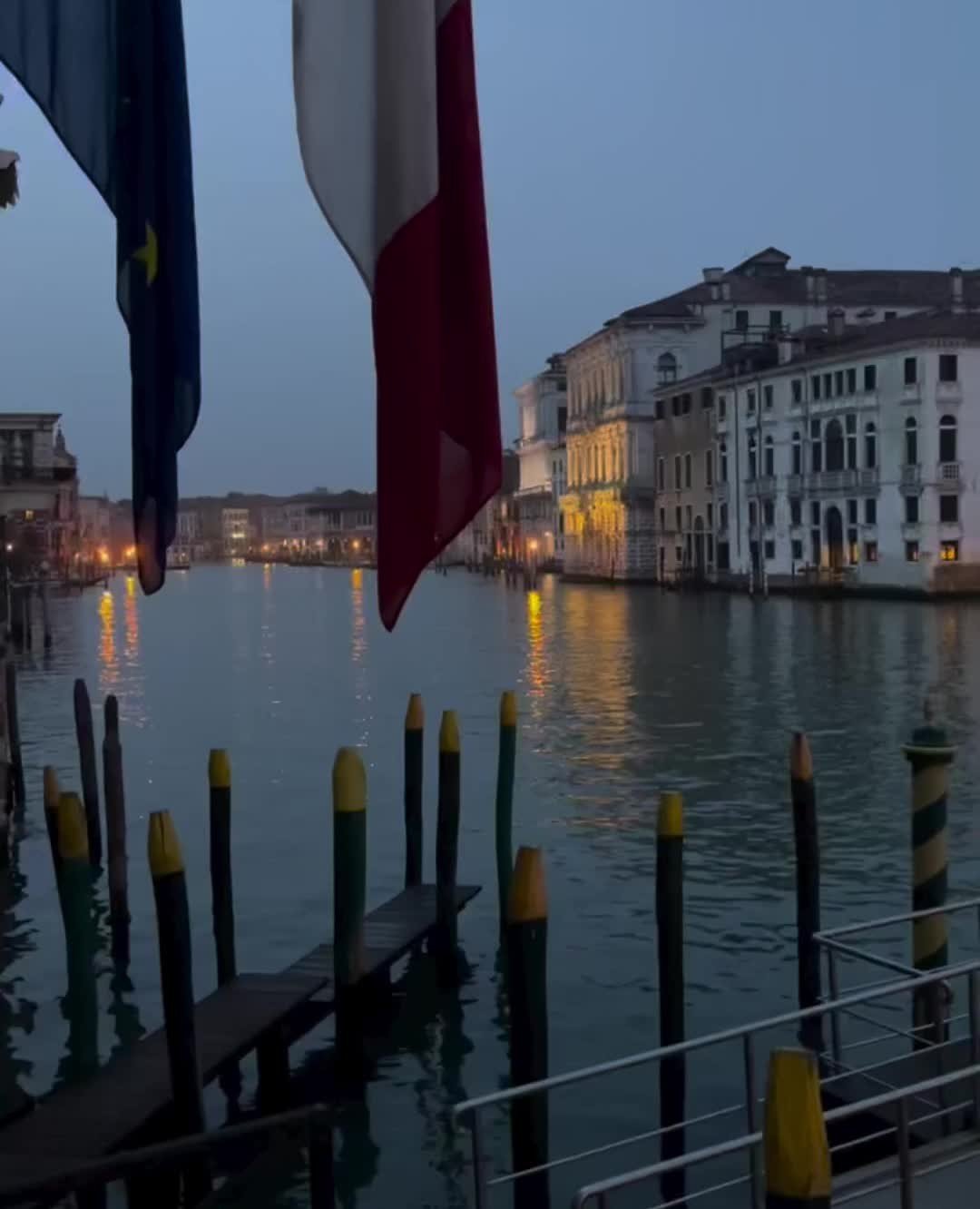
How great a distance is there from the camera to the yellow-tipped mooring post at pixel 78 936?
7676 millimetres

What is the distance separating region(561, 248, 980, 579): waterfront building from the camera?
67062 mm

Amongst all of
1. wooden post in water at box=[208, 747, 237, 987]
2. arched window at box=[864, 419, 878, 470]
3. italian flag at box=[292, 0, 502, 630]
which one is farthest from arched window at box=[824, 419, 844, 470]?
italian flag at box=[292, 0, 502, 630]

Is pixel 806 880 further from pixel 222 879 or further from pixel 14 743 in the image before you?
pixel 14 743

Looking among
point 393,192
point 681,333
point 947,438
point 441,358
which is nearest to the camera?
point 393,192

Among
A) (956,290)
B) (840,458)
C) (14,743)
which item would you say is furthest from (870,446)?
(14,743)

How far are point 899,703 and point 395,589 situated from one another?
2017 centimetres

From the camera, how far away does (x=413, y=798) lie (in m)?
11.3

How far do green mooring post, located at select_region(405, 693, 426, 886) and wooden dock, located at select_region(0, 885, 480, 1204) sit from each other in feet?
3.26

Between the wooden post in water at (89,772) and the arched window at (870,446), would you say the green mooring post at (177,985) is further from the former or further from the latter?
the arched window at (870,446)

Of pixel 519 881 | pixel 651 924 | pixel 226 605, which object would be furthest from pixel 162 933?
pixel 226 605

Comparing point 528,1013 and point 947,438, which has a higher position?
point 947,438

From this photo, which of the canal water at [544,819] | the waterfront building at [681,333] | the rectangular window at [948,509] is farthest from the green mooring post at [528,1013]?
the waterfront building at [681,333]

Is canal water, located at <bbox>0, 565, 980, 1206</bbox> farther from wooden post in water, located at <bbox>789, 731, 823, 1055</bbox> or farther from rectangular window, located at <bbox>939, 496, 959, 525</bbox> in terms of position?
rectangular window, located at <bbox>939, 496, 959, 525</bbox>

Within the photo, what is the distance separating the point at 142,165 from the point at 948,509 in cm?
4524
